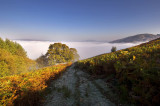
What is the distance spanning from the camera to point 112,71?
5.80m

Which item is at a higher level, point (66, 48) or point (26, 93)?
point (66, 48)

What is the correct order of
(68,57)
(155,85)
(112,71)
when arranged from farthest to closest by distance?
1. (68,57)
2. (112,71)
3. (155,85)

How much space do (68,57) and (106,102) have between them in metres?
28.1

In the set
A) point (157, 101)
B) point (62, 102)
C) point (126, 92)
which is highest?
point (157, 101)

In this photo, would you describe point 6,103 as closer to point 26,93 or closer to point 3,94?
point 3,94

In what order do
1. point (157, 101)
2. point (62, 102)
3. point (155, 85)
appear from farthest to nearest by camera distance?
1. point (62, 102)
2. point (155, 85)
3. point (157, 101)

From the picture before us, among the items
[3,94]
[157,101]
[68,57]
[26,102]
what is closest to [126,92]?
[157,101]

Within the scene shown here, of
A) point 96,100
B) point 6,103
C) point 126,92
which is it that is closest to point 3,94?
point 6,103

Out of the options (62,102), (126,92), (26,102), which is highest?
(126,92)

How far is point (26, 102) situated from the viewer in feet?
11.0

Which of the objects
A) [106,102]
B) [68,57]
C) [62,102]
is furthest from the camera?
[68,57]

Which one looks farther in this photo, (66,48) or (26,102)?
(66,48)

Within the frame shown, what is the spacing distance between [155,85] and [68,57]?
29172 millimetres

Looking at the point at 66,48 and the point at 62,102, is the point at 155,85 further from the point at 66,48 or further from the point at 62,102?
the point at 66,48
